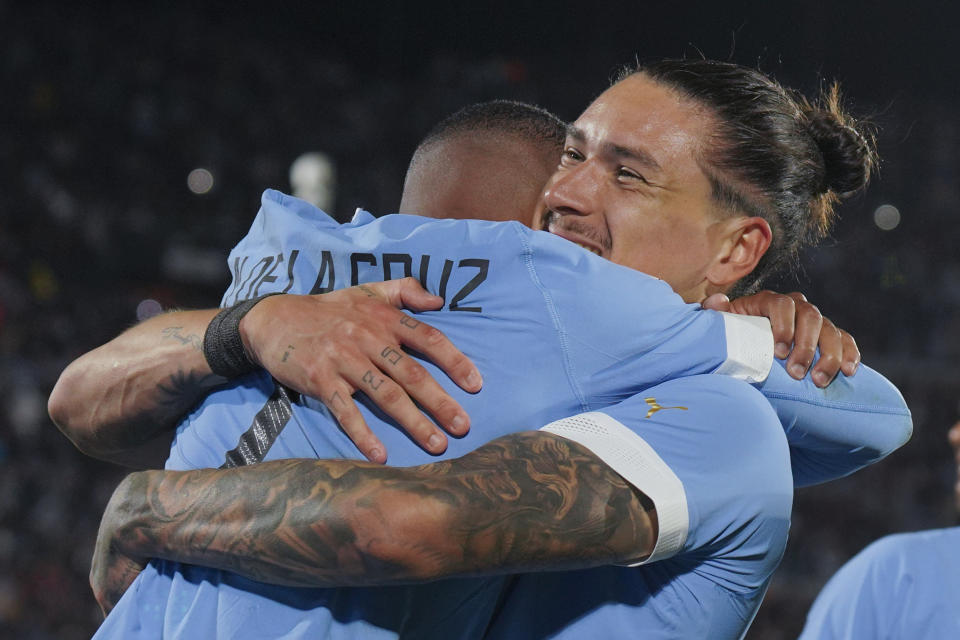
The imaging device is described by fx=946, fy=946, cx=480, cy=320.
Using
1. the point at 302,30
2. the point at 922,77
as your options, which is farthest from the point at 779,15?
the point at 302,30

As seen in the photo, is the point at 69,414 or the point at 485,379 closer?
the point at 485,379

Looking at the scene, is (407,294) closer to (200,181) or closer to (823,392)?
(823,392)

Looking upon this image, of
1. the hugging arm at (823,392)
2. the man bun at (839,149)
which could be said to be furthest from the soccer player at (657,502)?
the man bun at (839,149)

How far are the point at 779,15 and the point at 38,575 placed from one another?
12227 millimetres

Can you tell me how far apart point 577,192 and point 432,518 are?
0.90 metres

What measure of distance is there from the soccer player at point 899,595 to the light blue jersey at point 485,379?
0.53 meters

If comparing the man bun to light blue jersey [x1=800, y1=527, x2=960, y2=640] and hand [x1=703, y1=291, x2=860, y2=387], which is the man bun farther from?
light blue jersey [x1=800, y1=527, x2=960, y2=640]

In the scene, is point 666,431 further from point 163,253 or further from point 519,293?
point 163,253

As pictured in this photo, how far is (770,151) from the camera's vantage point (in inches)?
81.5

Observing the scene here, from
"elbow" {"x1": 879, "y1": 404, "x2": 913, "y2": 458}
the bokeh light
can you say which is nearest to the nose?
"elbow" {"x1": 879, "y1": 404, "x2": 913, "y2": 458}

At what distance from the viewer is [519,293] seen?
58.6 inches

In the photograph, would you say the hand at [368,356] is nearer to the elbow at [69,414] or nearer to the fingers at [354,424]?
the fingers at [354,424]

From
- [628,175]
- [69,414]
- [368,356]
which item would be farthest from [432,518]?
[69,414]

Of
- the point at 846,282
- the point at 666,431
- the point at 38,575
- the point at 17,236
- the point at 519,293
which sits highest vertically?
the point at 519,293
